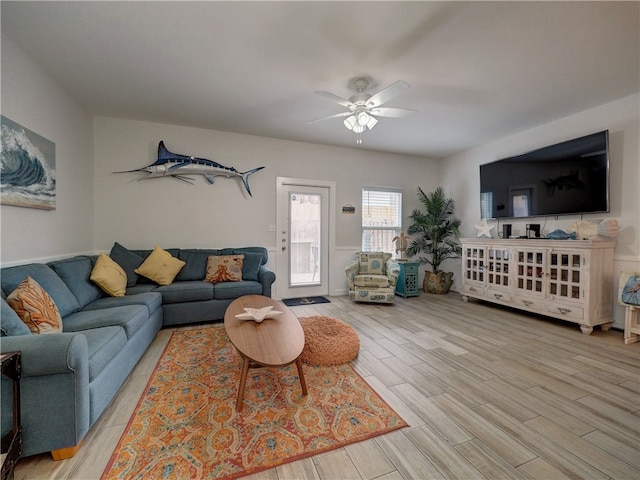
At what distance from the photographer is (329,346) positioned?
2.30 m

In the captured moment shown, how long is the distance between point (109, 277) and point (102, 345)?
1394 millimetres

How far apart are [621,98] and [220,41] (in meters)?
4.33

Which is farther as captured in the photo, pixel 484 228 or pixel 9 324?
pixel 484 228

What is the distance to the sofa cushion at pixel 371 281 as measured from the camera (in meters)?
4.11

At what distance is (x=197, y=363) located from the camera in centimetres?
226

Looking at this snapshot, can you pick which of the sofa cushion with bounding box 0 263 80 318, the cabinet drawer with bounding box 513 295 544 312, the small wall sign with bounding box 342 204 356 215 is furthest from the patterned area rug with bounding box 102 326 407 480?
the small wall sign with bounding box 342 204 356 215

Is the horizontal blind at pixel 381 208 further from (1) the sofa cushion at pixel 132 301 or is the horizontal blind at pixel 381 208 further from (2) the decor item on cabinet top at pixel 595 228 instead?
(1) the sofa cushion at pixel 132 301

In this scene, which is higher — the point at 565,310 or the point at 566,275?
the point at 566,275

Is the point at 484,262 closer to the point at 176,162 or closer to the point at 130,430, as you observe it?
the point at 130,430

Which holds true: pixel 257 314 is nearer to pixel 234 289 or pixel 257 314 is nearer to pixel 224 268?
pixel 234 289

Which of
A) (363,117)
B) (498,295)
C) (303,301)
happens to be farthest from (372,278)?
(363,117)

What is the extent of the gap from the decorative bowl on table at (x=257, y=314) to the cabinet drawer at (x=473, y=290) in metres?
3.37

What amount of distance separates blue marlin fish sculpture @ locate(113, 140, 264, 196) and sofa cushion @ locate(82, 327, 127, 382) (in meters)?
2.56

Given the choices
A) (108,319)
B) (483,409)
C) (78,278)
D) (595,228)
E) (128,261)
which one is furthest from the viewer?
(128,261)
